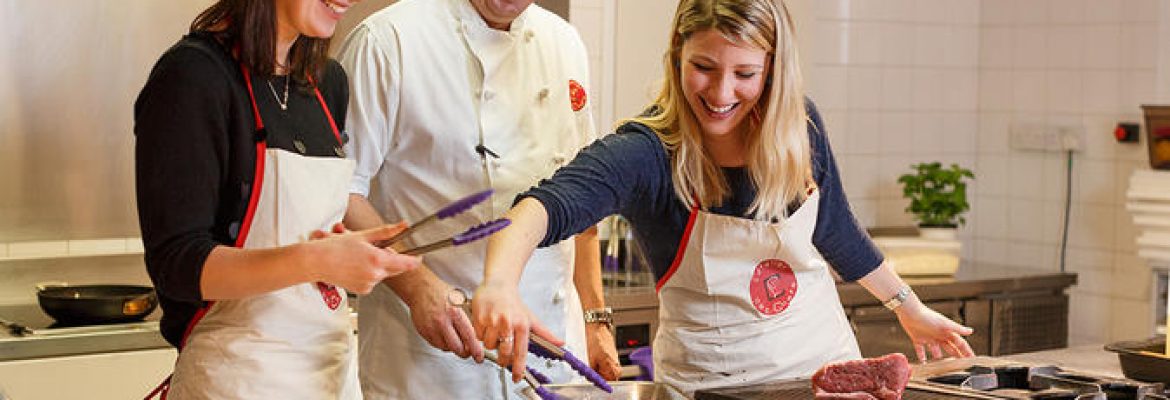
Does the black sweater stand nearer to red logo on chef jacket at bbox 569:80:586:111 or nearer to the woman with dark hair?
the woman with dark hair

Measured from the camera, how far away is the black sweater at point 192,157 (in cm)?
202

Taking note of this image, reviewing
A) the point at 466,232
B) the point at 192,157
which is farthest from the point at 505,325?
the point at 192,157

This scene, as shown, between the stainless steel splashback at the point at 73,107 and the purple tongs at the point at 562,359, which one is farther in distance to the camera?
the stainless steel splashback at the point at 73,107

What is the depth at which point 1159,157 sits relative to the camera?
4.98m

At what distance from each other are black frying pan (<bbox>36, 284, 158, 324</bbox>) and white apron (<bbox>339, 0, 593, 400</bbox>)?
106 centimetres

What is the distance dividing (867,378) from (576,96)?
32.1 inches

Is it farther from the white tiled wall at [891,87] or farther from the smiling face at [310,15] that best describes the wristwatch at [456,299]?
the white tiled wall at [891,87]

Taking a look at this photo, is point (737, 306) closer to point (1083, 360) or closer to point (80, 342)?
point (1083, 360)

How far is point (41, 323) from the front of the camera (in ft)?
11.5

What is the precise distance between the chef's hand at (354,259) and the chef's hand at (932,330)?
1.16 meters


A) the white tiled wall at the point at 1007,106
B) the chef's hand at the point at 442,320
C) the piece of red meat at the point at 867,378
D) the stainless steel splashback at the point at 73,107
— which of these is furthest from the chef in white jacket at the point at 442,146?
the white tiled wall at the point at 1007,106

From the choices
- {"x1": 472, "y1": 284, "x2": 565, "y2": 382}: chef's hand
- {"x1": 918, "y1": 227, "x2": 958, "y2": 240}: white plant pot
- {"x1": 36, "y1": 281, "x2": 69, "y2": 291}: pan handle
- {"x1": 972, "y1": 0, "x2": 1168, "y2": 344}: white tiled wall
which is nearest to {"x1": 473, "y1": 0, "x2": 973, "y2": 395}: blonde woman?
{"x1": 472, "y1": 284, "x2": 565, "y2": 382}: chef's hand

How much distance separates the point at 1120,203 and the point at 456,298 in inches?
138

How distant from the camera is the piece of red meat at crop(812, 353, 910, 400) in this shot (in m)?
2.23
